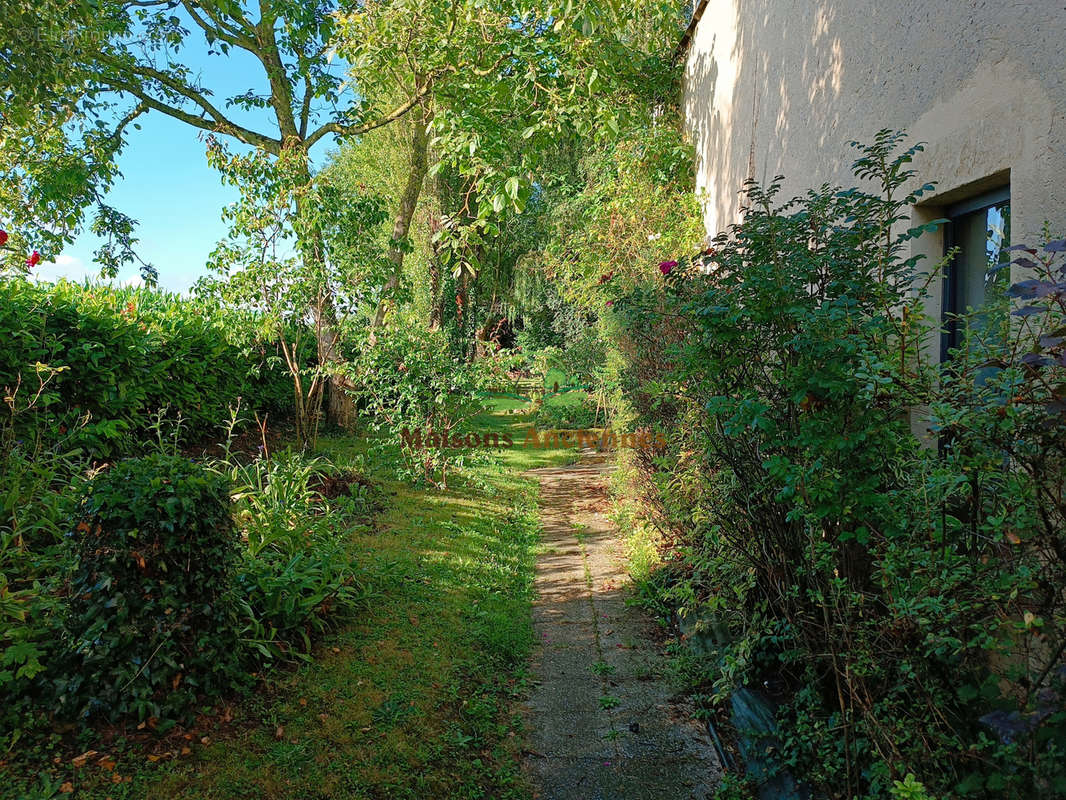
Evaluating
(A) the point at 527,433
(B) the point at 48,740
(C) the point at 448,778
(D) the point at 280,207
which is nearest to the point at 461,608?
(C) the point at 448,778

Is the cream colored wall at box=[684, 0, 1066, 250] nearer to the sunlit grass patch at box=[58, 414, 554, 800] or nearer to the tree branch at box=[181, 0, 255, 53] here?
the sunlit grass patch at box=[58, 414, 554, 800]

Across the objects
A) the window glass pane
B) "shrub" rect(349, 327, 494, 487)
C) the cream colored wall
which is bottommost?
"shrub" rect(349, 327, 494, 487)

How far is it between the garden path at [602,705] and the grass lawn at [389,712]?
15 centimetres

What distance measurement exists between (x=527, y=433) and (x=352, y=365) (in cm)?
663

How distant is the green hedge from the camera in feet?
16.2

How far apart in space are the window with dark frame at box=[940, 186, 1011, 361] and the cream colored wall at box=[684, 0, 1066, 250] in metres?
0.08

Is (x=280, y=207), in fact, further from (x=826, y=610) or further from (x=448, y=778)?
(x=826, y=610)

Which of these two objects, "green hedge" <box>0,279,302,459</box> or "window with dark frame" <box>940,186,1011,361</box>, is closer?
"window with dark frame" <box>940,186,1011,361</box>

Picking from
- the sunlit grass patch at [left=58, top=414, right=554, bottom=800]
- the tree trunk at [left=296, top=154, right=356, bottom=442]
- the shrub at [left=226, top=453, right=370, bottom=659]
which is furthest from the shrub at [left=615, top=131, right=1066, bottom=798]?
the tree trunk at [left=296, top=154, right=356, bottom=442]

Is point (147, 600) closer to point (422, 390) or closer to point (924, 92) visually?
point (924, 92)

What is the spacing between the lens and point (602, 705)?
11.5ft

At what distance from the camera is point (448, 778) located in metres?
2.79

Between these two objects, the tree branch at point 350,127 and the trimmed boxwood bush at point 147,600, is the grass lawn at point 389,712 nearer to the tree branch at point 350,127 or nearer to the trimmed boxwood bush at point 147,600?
the trimmed boxwood bush at point 147,600

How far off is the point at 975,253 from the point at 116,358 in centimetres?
601
